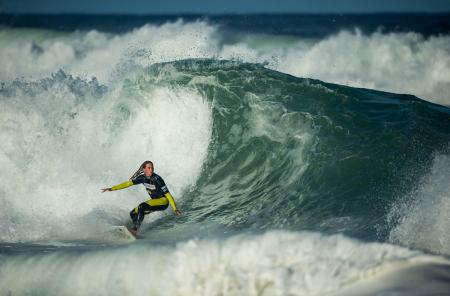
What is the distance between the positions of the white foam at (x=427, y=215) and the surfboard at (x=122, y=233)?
3.64 metres

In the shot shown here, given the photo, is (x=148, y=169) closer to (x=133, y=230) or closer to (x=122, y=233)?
(x=133, y=230)

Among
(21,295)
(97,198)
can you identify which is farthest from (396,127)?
(21,295)

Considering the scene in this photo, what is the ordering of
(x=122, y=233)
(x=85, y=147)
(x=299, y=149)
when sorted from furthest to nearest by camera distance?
(x=85, y=147) < (x=299, y=149) < (x=122, y=233)

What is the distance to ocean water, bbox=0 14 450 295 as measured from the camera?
6.41 m

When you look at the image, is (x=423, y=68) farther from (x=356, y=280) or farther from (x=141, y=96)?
(x=356, y=280)

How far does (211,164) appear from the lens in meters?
12.2

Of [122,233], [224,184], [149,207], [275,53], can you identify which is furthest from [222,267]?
[275,53]

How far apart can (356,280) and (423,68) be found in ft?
77.2

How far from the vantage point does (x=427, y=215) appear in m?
7.72

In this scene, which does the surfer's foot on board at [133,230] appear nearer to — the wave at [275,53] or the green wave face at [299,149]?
the green wave face at [299,149]

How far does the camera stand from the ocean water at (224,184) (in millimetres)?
6406

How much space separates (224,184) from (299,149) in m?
1.56

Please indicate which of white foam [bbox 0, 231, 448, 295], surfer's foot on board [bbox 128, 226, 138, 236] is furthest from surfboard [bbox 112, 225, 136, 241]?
white foam [bbox 0, 231, 448, 295]

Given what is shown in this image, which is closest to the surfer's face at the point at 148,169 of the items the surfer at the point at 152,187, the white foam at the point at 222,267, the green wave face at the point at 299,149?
the surfer at the point at 152,187
